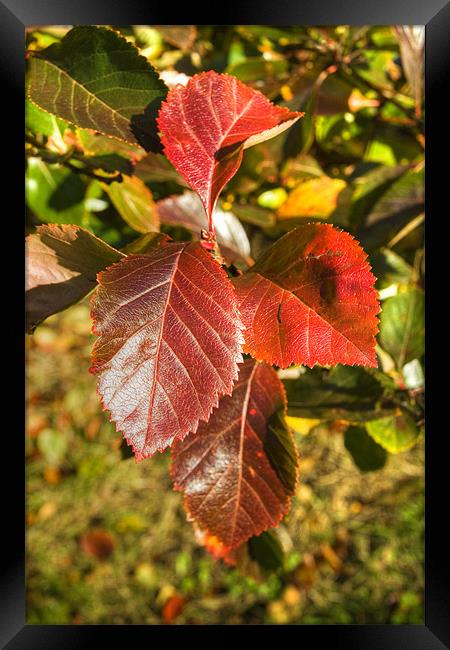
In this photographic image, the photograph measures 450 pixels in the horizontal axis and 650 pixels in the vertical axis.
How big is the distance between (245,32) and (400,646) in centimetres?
125

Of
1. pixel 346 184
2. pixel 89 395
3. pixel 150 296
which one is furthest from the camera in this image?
pixel 89 395

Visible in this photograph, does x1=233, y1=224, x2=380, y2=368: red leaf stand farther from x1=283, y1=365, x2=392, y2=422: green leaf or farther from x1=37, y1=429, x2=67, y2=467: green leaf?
x1=37, y1=429, x2=67, y2=467: green leaf

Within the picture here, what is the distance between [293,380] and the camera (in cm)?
93

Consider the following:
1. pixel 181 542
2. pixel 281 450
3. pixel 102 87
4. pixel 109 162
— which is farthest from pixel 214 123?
pixel 181 542

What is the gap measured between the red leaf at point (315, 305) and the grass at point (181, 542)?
2013 millimetres

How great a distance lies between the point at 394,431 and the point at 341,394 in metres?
0.12

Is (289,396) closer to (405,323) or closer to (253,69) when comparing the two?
(405,323)

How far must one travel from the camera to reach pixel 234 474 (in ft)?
2.52

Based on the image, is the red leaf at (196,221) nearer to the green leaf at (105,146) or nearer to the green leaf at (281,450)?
the green leaf at (105,146)

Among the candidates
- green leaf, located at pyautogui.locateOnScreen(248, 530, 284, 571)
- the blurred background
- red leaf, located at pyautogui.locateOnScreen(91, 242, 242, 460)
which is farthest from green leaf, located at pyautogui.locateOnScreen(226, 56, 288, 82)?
green leaf, located at pyautogui.locateOnScreen(248, 530, 284, 571)

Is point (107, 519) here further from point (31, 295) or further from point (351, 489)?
point (31, 295)

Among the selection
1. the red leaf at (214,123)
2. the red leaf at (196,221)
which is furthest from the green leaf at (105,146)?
the red leaf at (214,123)

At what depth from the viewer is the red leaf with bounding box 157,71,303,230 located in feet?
2.14

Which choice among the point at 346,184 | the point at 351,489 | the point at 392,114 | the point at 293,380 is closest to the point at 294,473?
the point at 293,380
